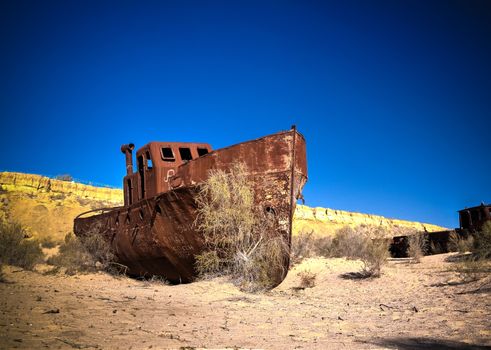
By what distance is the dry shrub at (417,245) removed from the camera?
14.1m

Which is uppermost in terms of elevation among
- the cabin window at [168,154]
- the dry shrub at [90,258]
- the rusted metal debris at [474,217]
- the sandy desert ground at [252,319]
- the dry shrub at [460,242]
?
the cabin window at [168,154]

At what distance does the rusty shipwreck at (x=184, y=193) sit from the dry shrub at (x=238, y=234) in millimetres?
147

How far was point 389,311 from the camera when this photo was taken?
5.62m

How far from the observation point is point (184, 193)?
7602 mm

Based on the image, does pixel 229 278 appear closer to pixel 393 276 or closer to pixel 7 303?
pixel 7 303

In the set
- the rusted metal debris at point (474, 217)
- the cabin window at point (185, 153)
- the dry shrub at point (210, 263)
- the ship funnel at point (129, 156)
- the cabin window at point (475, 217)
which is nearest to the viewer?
the dry shrub at point (210, 263)

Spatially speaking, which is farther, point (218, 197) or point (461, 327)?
point (218, 197)

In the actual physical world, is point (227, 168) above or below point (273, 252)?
above

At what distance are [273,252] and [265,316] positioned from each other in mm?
2054

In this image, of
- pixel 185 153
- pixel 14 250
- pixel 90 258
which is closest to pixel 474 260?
pixel 185 153

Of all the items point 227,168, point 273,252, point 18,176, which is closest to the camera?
point 273,252

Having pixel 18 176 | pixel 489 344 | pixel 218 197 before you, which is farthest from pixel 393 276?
pixel 18 176

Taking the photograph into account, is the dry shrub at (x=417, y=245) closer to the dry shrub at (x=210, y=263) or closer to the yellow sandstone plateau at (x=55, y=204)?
the yellow sandstone plateau at (x=55, y=204)

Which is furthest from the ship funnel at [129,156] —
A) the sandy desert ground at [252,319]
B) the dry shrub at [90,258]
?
the sandy desert ground at [252,319]
